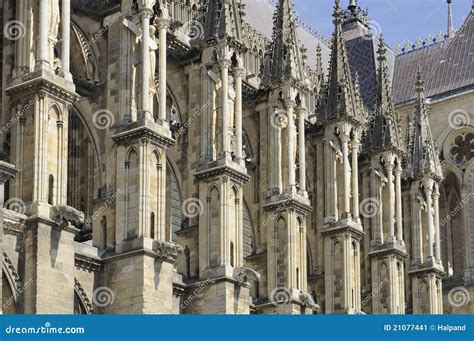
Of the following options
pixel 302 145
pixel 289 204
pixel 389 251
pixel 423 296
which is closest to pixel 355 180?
pixel 389 251

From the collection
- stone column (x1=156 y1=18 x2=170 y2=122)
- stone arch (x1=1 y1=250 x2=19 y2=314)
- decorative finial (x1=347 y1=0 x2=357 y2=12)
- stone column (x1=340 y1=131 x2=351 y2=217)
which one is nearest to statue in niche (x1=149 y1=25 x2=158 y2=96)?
stone column (x1=156 y1=18 x2=170 y2=122)

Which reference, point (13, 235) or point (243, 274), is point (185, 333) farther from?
point (243, 274)

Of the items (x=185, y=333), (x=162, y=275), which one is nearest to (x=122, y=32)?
(x=162, y=275)

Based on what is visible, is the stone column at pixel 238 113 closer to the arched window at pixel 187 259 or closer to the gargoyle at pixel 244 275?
the arched window at pixel 187 259

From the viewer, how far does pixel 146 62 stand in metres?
37.3

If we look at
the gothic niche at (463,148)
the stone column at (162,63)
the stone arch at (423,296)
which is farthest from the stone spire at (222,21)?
the gothic niche at (463,148)

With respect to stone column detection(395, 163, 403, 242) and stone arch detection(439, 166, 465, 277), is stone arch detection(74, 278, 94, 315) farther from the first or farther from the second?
stone arch detection(439, 166, 465, 277)

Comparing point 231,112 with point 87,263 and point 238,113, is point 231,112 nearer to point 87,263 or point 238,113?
point 238,113

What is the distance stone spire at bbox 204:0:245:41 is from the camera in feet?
135

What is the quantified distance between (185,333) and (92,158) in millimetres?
17515

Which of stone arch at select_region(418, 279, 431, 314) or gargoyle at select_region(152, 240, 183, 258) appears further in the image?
stone arch at select_region(418, 279, 431, 314)

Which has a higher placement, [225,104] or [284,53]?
[284,53]

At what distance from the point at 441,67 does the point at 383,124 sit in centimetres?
1330

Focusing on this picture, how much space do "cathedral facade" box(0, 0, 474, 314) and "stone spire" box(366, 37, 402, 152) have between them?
80 mm
